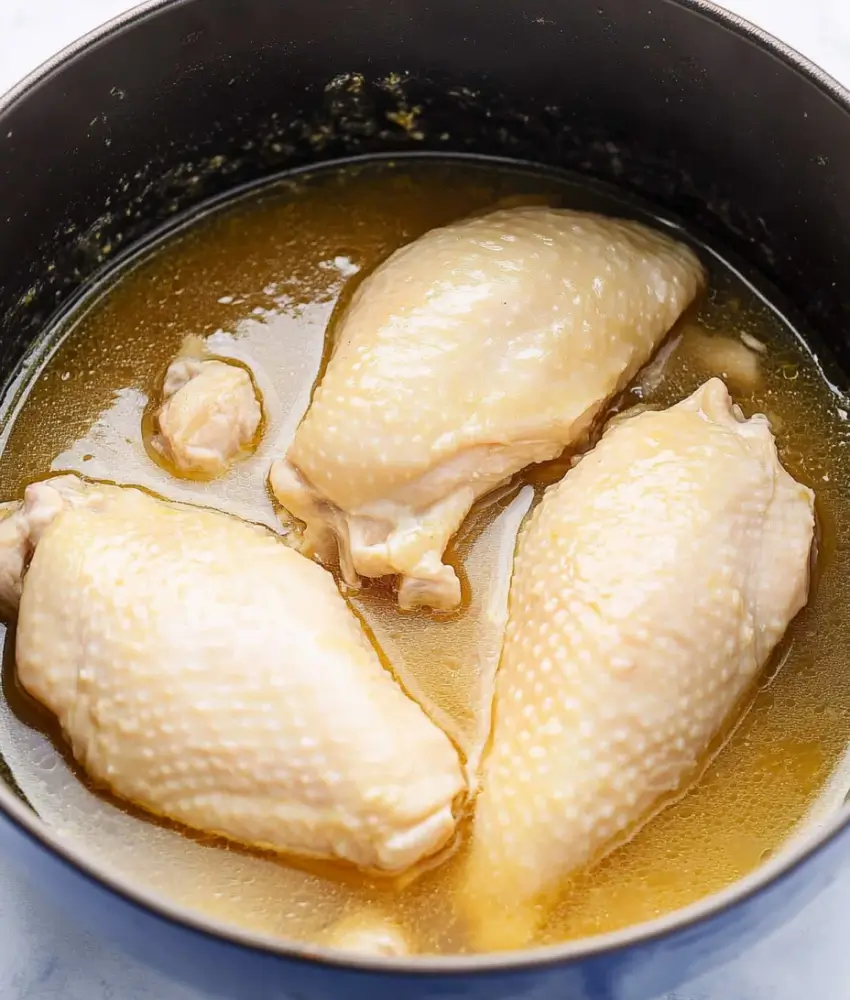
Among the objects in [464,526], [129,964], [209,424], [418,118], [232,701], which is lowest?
[129,964]

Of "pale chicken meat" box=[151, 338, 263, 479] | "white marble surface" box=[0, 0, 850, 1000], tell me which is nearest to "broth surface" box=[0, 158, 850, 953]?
"pale chicken meat" box=[151, 338, 263, 479]

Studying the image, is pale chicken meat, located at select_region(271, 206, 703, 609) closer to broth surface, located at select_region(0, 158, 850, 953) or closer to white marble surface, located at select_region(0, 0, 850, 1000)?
broth surface, located at select_region(0, 158, 850, 953)

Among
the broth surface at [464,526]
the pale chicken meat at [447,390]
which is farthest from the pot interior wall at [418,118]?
the pale chicken meat at [447,390]

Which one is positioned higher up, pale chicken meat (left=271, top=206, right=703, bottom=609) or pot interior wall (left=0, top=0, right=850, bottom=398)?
pot interior wall (left=0, top=0, right=850, bottom=398)

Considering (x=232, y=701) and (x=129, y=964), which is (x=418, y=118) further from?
(x=129, y=964)

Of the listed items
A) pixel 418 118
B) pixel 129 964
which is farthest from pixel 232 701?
pixel 418 118

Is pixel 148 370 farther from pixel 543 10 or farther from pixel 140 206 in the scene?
pixel 543 10

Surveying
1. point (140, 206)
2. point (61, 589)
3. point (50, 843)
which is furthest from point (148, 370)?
point (50, 843)
